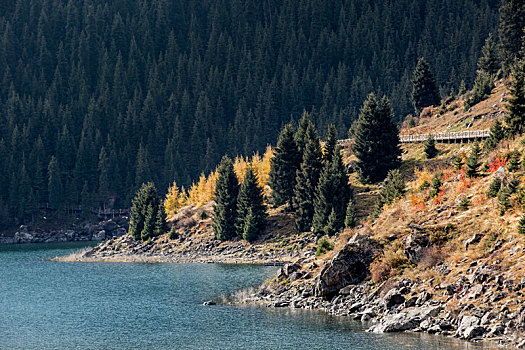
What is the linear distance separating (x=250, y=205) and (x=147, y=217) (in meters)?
29.1

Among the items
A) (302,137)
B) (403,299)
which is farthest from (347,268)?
(302,137)

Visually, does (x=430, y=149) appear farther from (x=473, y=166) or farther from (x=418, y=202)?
(x=418, y=202)

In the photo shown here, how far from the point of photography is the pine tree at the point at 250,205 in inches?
5167

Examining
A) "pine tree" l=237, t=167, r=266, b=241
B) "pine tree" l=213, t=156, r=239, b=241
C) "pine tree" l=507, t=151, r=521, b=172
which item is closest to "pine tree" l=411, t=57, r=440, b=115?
"pine tree" l=213, t=156, r=239, b=241

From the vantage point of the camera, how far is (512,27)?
15275 centimetres

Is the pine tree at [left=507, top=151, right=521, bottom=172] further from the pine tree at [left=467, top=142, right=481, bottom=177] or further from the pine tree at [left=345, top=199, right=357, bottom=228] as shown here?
the pine tree at [left=345, top=199, right=357, bottom=228]

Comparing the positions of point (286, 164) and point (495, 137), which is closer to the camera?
point (495, 137)

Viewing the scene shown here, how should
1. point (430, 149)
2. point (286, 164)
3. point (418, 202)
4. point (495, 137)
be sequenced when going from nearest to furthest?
1. point (418, 202)
2. point (495, 137)
3. point (430, 149)
4. point (286, 164)

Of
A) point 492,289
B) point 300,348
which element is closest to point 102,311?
point 300,348

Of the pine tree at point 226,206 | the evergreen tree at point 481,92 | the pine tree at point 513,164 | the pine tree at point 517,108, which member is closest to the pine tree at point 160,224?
the pine tree at point 226,206

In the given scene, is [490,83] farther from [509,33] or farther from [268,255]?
[268,255]

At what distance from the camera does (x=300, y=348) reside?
184ft

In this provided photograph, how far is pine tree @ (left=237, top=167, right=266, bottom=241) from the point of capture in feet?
431

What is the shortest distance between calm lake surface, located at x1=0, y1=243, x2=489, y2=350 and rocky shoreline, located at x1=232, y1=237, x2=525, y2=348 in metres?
1.72
